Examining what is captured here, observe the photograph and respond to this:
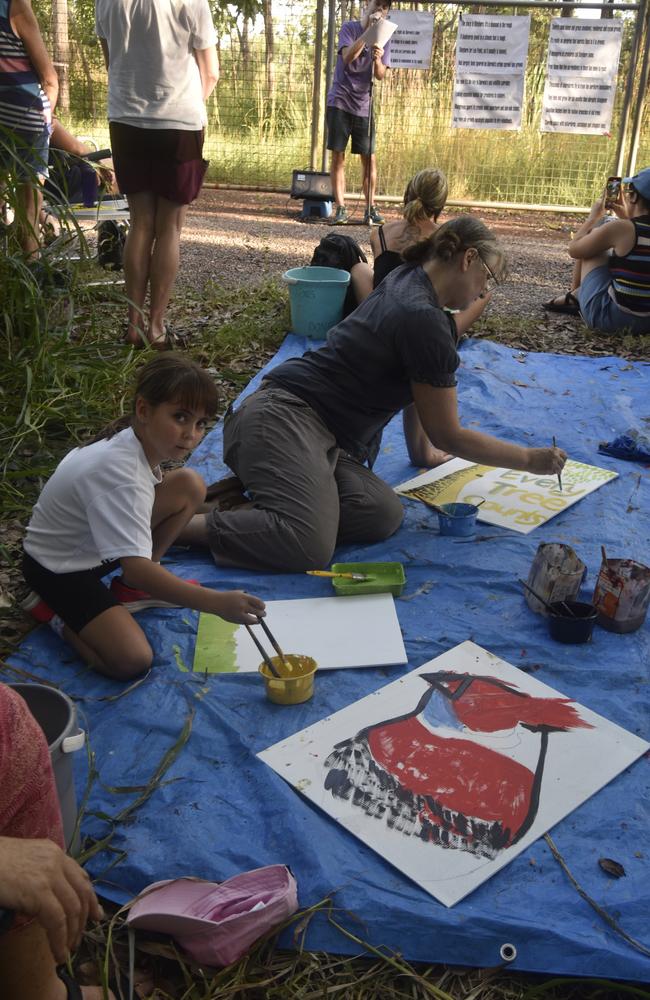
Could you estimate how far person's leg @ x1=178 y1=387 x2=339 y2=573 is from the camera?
2514 millimetres

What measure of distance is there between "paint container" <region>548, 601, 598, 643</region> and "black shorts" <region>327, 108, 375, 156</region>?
6.10 meters

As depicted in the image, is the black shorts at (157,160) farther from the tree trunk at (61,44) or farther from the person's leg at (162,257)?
the tree trunk at (61,44)

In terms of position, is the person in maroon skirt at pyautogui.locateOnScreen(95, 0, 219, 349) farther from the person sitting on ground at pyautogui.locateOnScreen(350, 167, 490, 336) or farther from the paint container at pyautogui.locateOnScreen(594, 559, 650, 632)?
the paint container at pyautogui.locateOnScreen(594, 559, 650, 632)

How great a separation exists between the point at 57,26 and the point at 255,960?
31.3 ft

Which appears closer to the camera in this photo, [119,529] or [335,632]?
[119,529]

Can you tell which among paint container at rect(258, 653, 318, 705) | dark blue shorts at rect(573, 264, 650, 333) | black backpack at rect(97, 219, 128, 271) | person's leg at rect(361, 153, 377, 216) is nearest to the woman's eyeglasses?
paint container at rect(258, 653, 318, 705)

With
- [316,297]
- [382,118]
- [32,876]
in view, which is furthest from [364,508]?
[382,118]

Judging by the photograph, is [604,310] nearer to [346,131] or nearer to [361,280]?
[361,280]

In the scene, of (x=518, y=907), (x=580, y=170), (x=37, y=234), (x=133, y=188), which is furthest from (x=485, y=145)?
(x=518, y=907)

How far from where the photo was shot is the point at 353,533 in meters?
2.71

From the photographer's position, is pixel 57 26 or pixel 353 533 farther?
pixel 57 26

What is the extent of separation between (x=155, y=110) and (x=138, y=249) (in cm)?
60

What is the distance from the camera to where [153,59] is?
3689mm

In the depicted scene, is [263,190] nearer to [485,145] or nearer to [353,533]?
[485,145]
